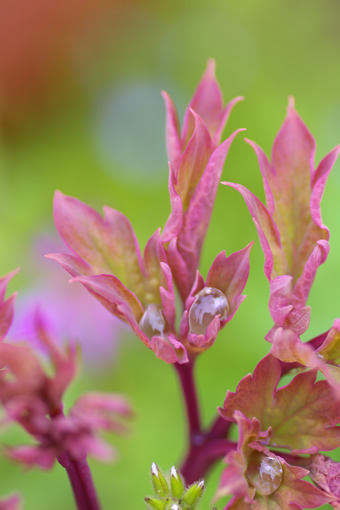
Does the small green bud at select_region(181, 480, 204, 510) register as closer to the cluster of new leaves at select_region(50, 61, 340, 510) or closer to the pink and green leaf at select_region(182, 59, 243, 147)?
the cluster of new leaves at select_region(50, 61, 340, 510)

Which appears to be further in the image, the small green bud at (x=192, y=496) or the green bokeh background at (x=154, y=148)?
the green bokeh background at (x=154, y=148)

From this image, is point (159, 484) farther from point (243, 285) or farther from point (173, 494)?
point (243, 285)

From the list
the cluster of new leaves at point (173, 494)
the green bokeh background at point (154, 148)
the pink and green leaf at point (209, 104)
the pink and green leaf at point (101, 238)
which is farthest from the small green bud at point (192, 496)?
the green bokeh background at point (154, 148)

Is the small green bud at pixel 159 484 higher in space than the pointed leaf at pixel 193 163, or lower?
lower

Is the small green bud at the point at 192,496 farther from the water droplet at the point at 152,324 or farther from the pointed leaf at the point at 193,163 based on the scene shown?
the pointed leaf at the point at 193,163

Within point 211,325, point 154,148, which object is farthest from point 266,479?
point 154,148
